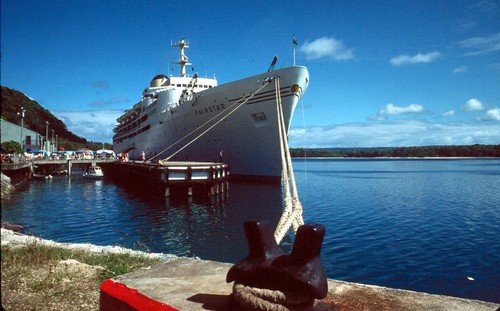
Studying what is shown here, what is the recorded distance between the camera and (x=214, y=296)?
4031mm

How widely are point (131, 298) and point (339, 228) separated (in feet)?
50.8

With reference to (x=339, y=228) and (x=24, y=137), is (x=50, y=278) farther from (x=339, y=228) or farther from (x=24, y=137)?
(x=24, y=137)

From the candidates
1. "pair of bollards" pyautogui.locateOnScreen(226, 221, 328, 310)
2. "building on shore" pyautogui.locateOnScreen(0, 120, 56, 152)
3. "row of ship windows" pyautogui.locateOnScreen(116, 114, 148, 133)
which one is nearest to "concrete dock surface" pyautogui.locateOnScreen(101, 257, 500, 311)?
"pair of bollards" pyautogui.locateOnScreen(226, 221, 328, 310)

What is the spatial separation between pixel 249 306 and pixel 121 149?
72.5 metres

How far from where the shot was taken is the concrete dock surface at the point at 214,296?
12.3 feet

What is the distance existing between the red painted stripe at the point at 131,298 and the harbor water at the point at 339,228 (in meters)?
5.02

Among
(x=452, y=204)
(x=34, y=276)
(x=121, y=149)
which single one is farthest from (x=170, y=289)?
(x=121, y=149)

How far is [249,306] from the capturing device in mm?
3393

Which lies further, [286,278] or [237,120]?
[237,120]

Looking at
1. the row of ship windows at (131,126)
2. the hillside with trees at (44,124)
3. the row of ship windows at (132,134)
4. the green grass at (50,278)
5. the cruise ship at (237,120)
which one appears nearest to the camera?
the green grass at (50,278)

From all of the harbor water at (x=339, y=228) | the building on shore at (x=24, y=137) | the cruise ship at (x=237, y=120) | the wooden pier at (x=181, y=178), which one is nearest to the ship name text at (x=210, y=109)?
Result: the cruise ship at (x=237, y=120)

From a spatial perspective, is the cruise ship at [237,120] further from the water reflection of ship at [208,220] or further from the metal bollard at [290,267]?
the metal bollard at [290,267]

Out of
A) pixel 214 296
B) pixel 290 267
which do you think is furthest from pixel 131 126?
A: pixel 290 267

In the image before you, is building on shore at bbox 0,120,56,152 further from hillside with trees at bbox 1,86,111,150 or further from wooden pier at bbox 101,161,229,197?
wooden pier at bbox 101,161,229,197
